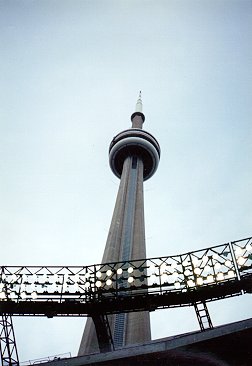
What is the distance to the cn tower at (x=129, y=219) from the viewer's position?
48.7 metres

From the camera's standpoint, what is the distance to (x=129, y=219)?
69.8 m

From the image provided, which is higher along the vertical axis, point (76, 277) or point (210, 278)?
point (76, 277)

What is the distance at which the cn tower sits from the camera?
48.7 metres

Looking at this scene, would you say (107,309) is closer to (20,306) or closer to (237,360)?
(20,306)

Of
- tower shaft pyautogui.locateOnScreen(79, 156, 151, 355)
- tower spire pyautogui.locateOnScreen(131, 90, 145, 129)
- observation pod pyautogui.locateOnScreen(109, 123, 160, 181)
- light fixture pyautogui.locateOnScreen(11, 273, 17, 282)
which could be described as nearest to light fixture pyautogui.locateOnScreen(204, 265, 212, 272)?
light fixture pyautogui.locateOnScreen(11, 273, 17, 282)

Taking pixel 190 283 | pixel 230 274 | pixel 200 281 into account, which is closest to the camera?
pixel 230 274

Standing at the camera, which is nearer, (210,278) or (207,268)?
(210,278)

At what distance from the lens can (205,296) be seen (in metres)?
27.0

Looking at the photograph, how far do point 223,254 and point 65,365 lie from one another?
559 inches

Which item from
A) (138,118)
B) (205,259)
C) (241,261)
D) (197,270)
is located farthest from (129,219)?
(241,261)

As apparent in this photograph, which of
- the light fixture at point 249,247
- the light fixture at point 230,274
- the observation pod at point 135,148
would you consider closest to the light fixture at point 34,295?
the light fixture at point 230,274

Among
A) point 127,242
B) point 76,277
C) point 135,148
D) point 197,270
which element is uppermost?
point 135,148

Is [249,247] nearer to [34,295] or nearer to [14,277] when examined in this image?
[34,295]

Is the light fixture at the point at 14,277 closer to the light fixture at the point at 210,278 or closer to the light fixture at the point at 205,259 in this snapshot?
the light fixture at the point at 205,259
